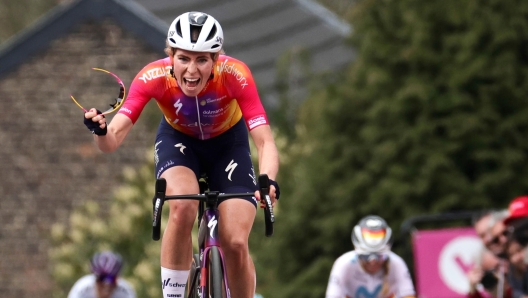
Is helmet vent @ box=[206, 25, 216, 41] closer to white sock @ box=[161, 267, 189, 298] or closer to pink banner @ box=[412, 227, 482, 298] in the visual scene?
white sock @ box=[161, 267, 189, 298]

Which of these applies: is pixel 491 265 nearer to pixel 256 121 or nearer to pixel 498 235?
pixel 498 235

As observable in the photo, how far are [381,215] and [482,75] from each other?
7.64 ft

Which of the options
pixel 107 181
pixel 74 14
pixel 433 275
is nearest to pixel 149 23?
pixel 74 14

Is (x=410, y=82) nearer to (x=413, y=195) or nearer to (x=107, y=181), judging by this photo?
(x=413, y=195)

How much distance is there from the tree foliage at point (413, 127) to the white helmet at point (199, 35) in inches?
316

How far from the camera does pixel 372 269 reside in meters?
11.3

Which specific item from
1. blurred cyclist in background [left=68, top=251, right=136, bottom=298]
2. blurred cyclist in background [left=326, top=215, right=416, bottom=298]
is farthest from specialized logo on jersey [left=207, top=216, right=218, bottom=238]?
blurred cyclist in background [left=68, top=251, right=136, bottom=298]

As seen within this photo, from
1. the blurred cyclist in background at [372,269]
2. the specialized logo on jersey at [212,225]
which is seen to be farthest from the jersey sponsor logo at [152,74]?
the blurred cyclist in background at [372,269]

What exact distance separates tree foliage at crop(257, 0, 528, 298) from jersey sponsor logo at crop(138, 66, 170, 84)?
25.9 ft

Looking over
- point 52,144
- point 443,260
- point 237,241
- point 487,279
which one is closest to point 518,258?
point 487,279

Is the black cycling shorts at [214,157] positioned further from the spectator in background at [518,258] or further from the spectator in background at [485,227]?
the spectator in background at [485,227]

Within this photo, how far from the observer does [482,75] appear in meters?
15.6

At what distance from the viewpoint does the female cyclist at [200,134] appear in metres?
7.71

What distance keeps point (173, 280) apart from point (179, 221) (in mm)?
518
